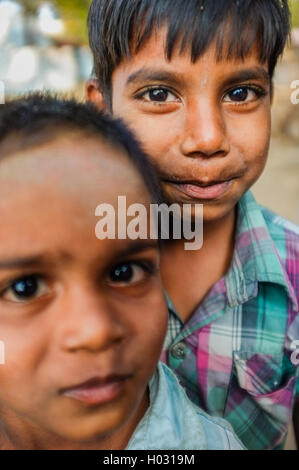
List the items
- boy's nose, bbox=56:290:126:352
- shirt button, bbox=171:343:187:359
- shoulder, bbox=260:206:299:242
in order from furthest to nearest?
shoulder, bbox=260:206:299:242, shirt button, bbox=171:343:187:359, boy's nose, bbox=56:290:126:352

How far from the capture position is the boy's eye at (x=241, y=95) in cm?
103

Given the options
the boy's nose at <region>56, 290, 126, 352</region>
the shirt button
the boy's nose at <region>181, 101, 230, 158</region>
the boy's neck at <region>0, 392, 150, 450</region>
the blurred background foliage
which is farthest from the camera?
the blurred background foliage

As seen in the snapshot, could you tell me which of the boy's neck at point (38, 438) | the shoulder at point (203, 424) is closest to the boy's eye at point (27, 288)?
the boy's neck at point (38, 438)

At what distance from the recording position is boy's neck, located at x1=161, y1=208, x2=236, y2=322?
3.99 ft

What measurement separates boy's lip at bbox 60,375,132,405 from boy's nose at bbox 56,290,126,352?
5cm

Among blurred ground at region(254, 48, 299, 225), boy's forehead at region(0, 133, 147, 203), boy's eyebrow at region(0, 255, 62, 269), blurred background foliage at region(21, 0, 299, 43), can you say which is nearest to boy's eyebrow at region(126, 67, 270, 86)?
boy's forehead at region(0, 133, 147, 203)

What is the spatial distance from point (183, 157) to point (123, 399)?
54 cm

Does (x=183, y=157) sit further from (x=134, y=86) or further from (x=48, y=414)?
(x=48, y=414)

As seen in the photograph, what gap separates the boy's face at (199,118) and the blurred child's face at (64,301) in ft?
1.22

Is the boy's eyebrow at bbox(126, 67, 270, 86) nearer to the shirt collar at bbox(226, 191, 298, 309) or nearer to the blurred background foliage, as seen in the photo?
the shirt collar at bbox(226, 191, 298, 309)

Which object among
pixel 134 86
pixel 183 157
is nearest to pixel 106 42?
pixel 134 86

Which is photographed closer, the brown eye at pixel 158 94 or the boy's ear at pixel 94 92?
the brown eye at pixel 158 94

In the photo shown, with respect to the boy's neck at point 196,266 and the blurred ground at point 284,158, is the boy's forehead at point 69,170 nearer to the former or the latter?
the boy's neck at point 196,266

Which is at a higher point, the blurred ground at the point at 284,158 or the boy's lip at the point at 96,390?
the blurred ground at the point at 284,158
